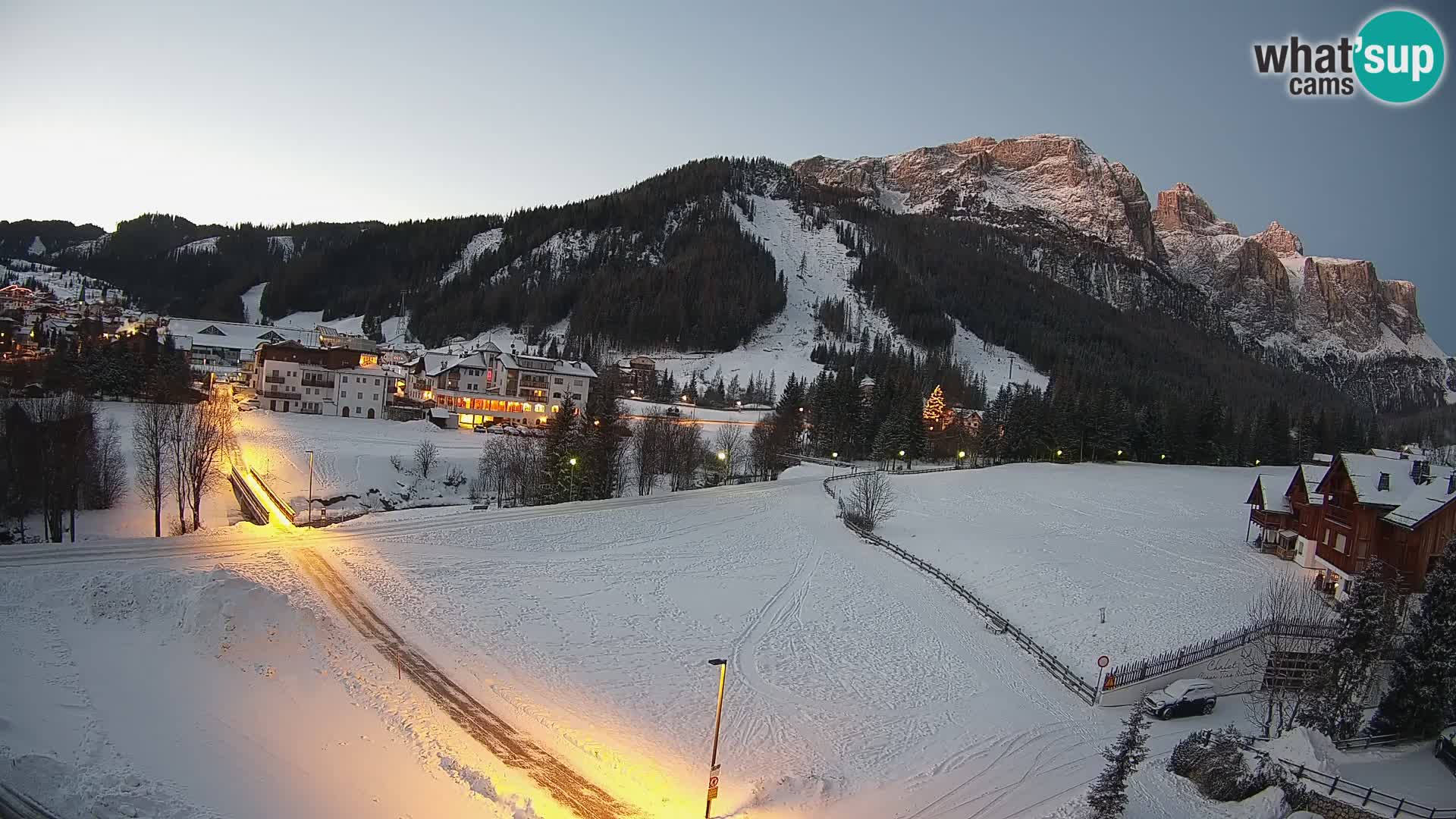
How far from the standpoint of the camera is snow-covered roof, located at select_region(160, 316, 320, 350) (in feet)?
339

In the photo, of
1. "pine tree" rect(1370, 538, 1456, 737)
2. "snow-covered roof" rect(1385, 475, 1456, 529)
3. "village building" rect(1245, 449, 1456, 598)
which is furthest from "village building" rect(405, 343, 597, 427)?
"pine tree" rect(1370, 538, 1456, 737)

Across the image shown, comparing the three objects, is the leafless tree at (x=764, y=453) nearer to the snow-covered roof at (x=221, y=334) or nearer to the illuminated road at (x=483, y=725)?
the illuminated road at (x=483, y=725)

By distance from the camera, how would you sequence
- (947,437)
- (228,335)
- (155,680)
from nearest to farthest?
1. (155,680)
2. (947,437)
3. (228,335)

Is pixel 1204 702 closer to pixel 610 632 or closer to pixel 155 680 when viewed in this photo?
pixel 610 632

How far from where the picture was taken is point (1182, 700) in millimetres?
24703

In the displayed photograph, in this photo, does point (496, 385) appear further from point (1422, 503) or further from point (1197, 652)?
point (1422, 503)

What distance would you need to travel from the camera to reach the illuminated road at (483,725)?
16188 millimetres

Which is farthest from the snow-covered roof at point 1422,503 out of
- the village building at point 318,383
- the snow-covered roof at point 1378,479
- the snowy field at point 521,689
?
the village building at point 318,383

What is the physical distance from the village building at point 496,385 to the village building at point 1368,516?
245 feet

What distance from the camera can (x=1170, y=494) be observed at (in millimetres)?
64375

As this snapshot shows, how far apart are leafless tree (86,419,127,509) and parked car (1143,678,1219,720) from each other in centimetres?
5703

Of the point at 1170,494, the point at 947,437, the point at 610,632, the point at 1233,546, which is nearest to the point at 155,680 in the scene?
the point at 610,632

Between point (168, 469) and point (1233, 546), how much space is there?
227 ft

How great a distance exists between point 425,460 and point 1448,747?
62448 millimetres
